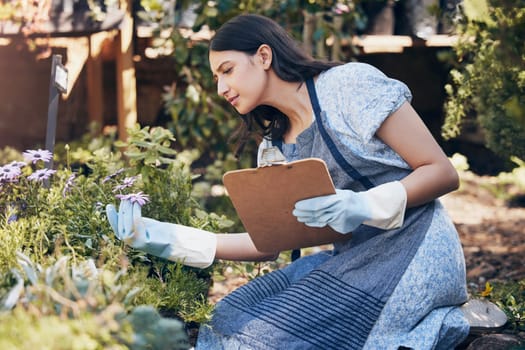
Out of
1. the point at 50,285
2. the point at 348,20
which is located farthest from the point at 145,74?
the point at 50,285

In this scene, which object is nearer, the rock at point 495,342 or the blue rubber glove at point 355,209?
the blue rubber glove at point 355,209

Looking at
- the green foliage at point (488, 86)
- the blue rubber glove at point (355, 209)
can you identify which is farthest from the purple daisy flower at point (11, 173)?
the green foliage at point (488, 86)

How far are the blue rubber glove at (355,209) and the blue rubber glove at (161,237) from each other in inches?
13.9

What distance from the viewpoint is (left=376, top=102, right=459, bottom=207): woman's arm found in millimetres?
1939

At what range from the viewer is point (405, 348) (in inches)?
75.2

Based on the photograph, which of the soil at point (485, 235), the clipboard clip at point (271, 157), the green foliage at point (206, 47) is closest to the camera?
the clipboard clip at point (271, 157)

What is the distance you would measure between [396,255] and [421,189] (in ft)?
0.64

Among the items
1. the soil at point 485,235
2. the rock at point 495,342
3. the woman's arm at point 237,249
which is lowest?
the soil at point 485,235

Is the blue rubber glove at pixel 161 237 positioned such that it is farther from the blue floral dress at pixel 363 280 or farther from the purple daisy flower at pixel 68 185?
the purple daisy flower at pixel 68 185

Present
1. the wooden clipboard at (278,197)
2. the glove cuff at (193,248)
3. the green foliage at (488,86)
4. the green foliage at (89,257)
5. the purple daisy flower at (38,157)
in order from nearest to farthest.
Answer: the green foliage at (89,257)
the wooden clipboard at (278,197)
the glove cuff at (193,248)
the purple daisy flower at (38,157)
the green foliage at (488,86)

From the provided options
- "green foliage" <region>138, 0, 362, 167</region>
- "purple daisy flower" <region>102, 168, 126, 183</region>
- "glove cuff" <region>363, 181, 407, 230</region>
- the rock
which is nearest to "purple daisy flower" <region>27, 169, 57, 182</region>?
"purple daisy flower" <region>102, 168, 126, 183</region>

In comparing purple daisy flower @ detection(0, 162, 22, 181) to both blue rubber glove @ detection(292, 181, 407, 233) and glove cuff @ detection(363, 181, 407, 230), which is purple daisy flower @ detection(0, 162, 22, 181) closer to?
blue rubber glove @ detection(292, 181, 407, 233)

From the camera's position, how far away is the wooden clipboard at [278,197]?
178 cm

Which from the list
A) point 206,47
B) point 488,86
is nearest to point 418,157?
point 488,86
